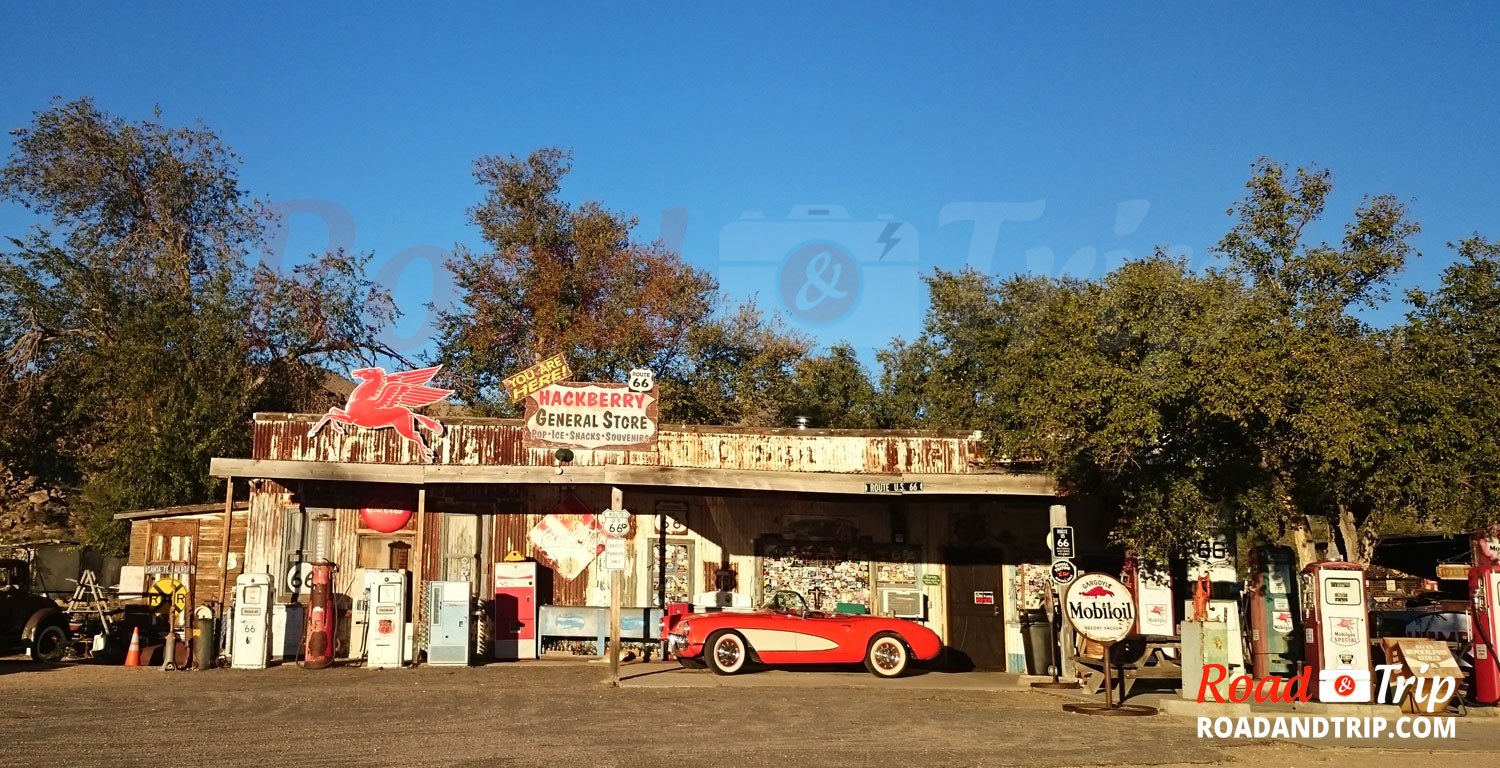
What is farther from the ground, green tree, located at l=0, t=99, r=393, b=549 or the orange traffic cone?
green tree, located at l=0, t=99, r=393, b=549

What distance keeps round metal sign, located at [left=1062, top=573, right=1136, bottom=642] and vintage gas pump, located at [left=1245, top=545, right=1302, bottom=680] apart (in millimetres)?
A: 3276

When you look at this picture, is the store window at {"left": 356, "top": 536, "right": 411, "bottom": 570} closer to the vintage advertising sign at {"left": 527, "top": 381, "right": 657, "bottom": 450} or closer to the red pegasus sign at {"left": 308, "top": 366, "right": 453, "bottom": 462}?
the red pegasus sign at {"left": 308, "top": 366, "right": 453, "bottom": 462}

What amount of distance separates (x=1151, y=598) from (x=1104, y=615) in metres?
5.97

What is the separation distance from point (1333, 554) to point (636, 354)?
A: 19.6m

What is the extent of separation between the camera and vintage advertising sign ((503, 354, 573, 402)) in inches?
784

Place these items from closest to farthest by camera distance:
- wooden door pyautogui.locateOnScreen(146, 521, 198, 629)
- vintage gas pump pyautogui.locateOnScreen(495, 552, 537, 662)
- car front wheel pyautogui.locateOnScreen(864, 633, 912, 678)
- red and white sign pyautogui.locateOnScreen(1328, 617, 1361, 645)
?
red and white sign pyautogui.locateOnScreen(1328, 617, 1361, 645) → car front wheel pyautogui.locateOnScreen(864, 633, 912, 678) → vintage gas pump pyautogui.locateOnScreen(495, 552, 537, 662) → wooden door pyautogui.locateOnScreen(146, 521, 198, 629)

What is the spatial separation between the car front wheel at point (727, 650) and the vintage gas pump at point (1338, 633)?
789cm

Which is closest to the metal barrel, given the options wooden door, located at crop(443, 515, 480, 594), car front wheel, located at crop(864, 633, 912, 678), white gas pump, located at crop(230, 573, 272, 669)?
white gas pump, located at crop(230, 573, 272, 669)

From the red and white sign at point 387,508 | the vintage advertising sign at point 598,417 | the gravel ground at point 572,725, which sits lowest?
the gravel ground at point 572,725

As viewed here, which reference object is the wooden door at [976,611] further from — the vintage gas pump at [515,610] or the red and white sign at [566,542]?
the vintage gas pump at [515,610]

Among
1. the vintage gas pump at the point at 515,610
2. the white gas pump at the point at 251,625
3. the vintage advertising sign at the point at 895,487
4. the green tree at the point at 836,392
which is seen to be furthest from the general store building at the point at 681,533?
the green tree at the point at 836,392

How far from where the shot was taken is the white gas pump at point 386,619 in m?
18.5

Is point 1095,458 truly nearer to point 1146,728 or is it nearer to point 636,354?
point 1146,728

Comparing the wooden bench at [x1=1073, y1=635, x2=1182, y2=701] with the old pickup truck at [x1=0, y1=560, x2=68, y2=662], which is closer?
the wooden bench at [x1=1073, y1=635, x2=1182, y2=701]
